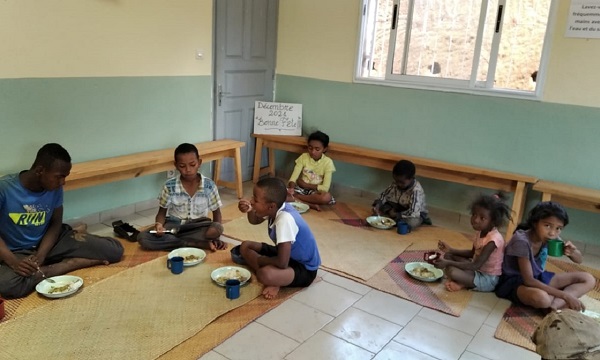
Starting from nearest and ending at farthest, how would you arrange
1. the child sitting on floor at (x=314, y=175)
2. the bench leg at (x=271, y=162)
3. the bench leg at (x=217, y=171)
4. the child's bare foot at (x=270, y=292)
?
the child's bare foot at (x=270, y=292) → the child sitting on floor at (x=314, y=175) → the bench leg at (x=217, y=171) → the bench leg at (x=271, y=162)

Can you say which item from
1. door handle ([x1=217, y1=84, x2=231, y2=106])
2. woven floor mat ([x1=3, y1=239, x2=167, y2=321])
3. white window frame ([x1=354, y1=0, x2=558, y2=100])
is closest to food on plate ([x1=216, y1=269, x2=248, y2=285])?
woven floor mat ([x1=3, y1=239, x2=167, y2=321])

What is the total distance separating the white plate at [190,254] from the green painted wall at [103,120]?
1.02 m

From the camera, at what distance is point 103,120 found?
11.9 ft

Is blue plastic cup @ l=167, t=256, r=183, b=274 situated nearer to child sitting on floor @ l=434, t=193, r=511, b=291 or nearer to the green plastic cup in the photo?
child sitting on floor @ l=434, t=193, r=511, b=291

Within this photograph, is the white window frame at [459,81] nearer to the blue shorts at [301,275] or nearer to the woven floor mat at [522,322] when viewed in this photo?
the woven floor mat at [522,322]

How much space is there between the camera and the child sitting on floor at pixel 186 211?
3.20m

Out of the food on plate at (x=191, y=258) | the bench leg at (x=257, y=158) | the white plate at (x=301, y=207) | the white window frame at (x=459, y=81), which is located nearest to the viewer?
the food on plate at (x=191, y=258)

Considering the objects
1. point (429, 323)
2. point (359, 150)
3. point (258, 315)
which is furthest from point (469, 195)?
point (258, 315)

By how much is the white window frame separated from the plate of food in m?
1.28

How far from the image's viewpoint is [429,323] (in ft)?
8.43

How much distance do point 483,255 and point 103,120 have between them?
2896 mm

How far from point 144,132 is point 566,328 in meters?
3.48

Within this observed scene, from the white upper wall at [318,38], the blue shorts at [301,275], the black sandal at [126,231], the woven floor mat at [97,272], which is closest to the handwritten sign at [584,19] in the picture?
the white upper wall at [318,38]

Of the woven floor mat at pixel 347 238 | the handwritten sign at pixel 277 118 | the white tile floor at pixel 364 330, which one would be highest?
the handwritten sign at pixel 277 118
